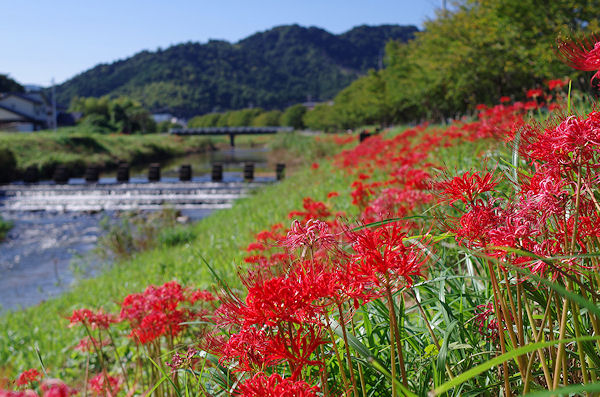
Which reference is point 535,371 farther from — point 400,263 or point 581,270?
point 400,263

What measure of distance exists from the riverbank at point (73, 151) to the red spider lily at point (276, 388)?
2623cm

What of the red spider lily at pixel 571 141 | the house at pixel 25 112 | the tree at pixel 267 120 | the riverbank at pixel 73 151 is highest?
the tree at pixel 267 120

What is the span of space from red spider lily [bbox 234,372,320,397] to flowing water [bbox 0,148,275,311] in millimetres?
8382

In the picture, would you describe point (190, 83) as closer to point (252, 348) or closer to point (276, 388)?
point (252, 348)

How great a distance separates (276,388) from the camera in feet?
3.17

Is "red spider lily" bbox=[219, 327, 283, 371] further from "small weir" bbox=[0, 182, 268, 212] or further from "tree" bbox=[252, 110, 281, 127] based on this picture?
"tree" bbox=[252, 110, 281, 127]

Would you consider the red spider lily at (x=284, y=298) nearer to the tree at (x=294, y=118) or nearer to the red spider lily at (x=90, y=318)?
the red spider lily at (x=90, y=318)

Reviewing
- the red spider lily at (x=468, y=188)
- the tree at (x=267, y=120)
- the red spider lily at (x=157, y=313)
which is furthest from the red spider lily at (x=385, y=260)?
the tree at (x=267, y=120)

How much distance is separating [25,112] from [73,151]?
1517 inches

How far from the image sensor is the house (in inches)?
2053

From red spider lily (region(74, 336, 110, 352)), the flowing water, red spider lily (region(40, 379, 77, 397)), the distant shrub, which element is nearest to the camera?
red spider lily (region(40, 379, 77, 397))

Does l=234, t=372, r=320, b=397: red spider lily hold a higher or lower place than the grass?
higher

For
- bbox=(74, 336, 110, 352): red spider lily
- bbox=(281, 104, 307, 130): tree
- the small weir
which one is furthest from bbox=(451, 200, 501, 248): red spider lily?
bbox=(281, 104, 307, 130): tree

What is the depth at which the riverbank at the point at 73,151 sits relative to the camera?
2464 cm
